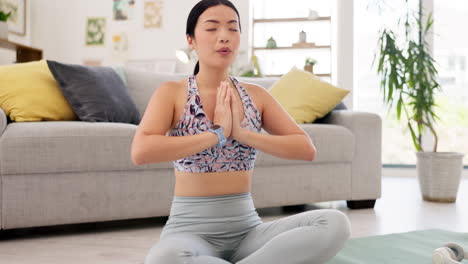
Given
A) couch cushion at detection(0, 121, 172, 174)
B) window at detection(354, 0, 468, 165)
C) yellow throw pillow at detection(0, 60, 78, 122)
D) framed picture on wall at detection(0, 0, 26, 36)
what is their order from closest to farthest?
couch cushion at detection(0, 121, 172, 174) < yellow throw pillow at detection(0, 60, 78, 122) < window at detection(354, 0, 468, 165) < framed picture on wall at detection(0, 0, 26, 36)

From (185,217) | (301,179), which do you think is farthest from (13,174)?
(301,179)

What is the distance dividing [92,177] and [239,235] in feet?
4.07

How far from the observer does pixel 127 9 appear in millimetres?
5613

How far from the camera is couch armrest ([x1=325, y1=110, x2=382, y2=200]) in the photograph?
9.66 ft

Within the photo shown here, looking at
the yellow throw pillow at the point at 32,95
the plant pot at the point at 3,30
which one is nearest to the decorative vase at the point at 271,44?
the plant pot at the point at 3,30

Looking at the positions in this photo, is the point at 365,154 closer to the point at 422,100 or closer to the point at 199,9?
the point at 422,100

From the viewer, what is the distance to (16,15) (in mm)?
5289

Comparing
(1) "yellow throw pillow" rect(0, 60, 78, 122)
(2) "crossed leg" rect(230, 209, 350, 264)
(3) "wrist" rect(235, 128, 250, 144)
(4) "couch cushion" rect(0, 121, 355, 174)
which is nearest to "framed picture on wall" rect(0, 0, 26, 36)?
(1) "yellow throw pillow" rect(0, 60, 78, 122)

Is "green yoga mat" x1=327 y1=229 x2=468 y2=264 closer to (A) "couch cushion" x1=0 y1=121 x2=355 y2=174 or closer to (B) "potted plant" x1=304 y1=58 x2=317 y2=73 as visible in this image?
(A) "couch cushion" x1=0 y1=121 x2=355 y2=174

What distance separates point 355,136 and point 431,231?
2.84 ft

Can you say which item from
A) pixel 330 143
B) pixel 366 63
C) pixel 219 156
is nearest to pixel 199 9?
pixel 219 156

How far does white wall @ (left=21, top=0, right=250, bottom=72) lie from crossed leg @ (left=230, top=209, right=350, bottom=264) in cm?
445

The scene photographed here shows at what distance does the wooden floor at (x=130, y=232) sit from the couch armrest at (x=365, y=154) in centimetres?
14

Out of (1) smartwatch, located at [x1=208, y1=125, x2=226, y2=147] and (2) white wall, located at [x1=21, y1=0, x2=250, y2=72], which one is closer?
(1) smartwatch, located at [x1=208, y1=125, x2=226, y2=147]
